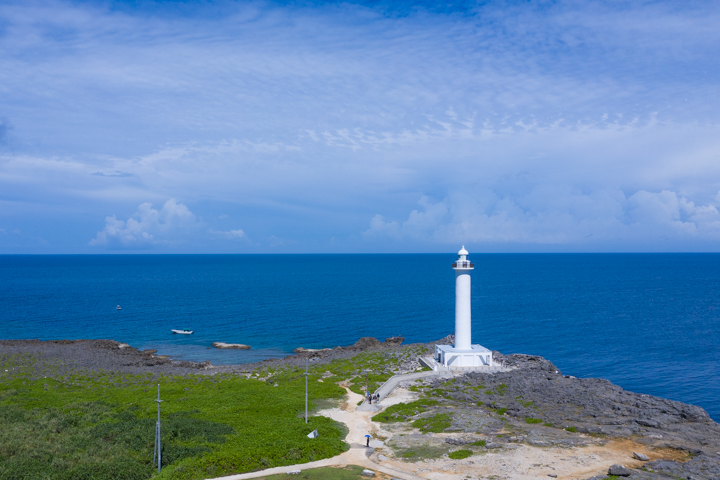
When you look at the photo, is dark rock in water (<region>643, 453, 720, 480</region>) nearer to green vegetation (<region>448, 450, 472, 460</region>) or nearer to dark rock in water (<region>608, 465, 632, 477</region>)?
dark rock in water (<region>608, 465, 632, 477</region>)

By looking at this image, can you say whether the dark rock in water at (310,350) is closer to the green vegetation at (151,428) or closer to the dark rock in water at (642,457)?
the green vegetation at (151,428)

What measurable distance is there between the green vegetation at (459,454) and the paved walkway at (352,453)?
3.64 meters

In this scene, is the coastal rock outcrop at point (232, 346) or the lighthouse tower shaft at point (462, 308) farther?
the coastal rock outcrop at point (232, 346)

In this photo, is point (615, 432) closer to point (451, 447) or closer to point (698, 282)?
point (451, 447)

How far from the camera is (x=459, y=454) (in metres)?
28.5

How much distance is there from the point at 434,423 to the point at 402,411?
3.96 m

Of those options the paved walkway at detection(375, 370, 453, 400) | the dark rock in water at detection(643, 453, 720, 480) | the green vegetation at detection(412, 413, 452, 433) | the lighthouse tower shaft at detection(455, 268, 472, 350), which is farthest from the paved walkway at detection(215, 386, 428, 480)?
the lighthouse tower shaft at detection(455, 268, 472, 350)

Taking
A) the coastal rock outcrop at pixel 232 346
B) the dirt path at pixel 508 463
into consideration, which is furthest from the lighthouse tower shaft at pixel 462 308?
the coastal rock outcrop at pixel 232 346

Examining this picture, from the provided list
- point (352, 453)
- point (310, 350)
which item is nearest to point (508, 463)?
point (352, 453)

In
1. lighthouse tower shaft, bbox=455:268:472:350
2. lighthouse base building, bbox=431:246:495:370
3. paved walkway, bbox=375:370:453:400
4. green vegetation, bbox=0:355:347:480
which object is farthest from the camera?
lighthouse tower shaft, bbox=455:268:472:350

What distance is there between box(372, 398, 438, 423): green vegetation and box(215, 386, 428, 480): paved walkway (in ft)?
3.58

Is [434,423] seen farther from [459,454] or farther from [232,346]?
[232,346]

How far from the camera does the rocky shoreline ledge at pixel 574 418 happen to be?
27534 millimetres

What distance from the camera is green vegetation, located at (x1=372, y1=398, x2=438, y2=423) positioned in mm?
36250
